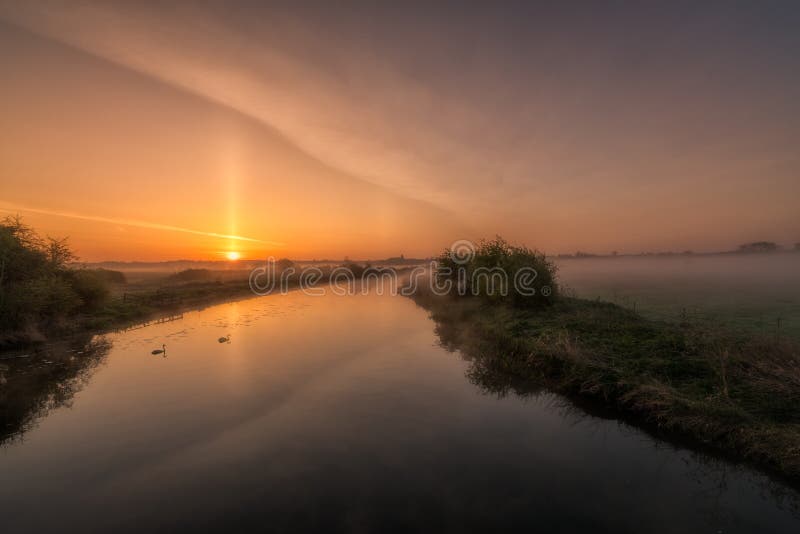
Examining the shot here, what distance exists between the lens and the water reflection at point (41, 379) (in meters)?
14.1

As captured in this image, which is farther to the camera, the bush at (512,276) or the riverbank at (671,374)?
the bush at (512,276)

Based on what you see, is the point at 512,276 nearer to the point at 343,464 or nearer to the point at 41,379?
the point at 343,464

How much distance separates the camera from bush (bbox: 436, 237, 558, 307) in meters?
30.2

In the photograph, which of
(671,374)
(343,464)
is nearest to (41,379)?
(343,464)

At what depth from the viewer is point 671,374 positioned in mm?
14812

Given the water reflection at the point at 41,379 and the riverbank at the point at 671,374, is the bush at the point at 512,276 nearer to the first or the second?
the riverbank at the point at 671,374

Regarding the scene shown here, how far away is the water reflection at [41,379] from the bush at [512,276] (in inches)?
1224

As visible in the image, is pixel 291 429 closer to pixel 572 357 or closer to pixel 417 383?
pixel 417 383

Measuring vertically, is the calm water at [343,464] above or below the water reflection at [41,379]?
below

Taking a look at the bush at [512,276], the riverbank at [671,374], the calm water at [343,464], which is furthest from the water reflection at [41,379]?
the bush at [512,276]

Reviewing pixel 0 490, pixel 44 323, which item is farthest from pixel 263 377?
pixel 44 323

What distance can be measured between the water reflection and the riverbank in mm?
20894

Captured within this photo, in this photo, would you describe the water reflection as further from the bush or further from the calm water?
the bush

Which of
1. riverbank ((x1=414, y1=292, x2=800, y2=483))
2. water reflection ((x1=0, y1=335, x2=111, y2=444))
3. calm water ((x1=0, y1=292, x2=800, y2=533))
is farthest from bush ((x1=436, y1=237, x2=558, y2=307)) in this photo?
water reflection ((x1=0, y1=335, x2=111, y2=444))
